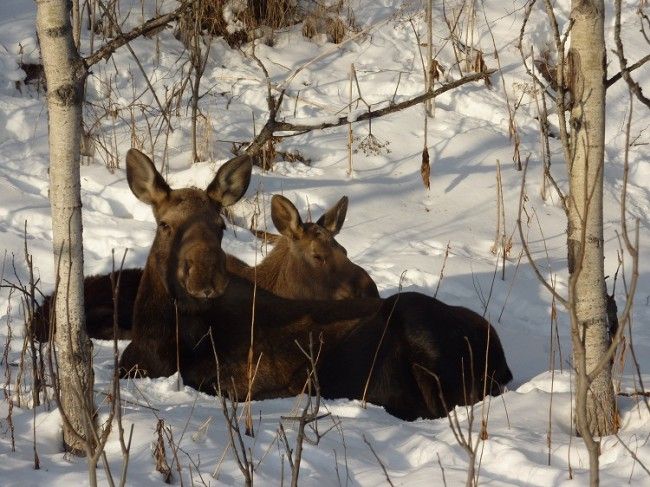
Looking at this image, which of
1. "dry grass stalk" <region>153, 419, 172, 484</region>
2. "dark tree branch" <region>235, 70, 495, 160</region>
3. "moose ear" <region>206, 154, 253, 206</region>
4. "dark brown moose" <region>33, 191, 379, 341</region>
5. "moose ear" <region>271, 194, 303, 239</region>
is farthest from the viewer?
"moose ear" <region>271, 194, 303, 239</region>

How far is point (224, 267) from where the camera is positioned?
7.54 meters

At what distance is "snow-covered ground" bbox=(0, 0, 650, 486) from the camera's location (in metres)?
5.10

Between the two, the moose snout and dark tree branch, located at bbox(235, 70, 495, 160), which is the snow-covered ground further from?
the moose snout

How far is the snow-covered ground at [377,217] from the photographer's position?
5102 mm

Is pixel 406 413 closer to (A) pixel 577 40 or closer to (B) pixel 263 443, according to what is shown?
(B) pixel 263 443

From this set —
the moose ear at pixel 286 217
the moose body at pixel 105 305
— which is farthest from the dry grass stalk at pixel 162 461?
the moose ear at pixel 286 217

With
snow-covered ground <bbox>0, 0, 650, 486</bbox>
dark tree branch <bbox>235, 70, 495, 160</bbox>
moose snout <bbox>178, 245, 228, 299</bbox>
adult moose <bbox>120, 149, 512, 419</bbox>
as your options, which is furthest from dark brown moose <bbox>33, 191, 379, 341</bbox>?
dark tree branch <bbox>235, 70, 495, 160</bbox>

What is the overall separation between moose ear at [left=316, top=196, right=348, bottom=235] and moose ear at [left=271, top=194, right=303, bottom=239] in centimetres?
33

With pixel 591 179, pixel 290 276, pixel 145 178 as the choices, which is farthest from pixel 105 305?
pixel 591 179

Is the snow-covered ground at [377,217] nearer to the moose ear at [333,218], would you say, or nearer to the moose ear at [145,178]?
the moose ear at [333,218]

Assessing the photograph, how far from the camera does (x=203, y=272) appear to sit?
24.1ft

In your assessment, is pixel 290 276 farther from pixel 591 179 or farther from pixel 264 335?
pixel 591 179

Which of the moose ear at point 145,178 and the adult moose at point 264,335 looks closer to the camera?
the adult moose at point 264,335

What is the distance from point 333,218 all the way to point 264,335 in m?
2.82
